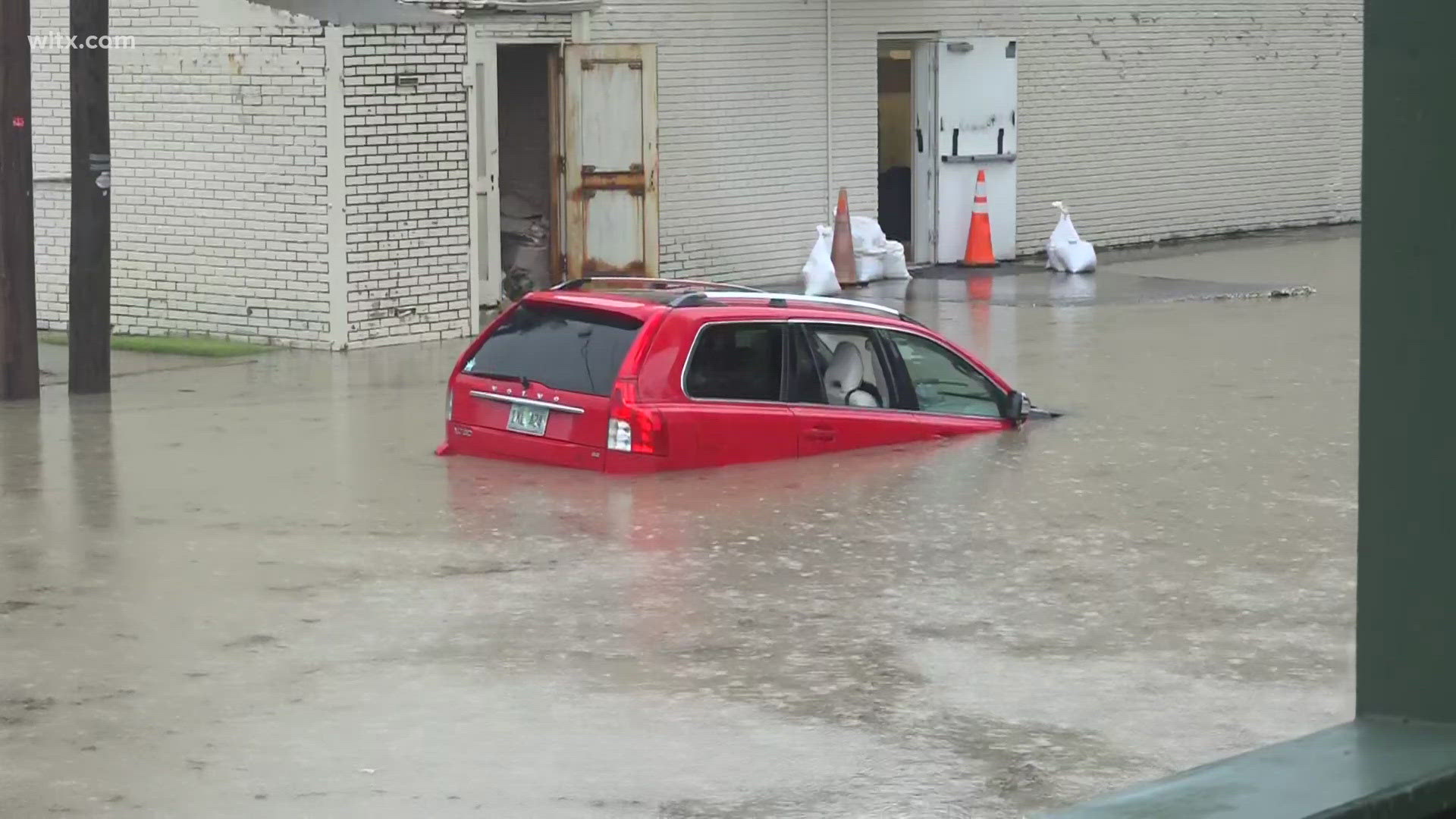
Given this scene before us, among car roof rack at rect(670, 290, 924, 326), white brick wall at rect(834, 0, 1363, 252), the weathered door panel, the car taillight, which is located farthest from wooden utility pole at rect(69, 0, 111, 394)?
white brick wall at rect(834, 0, 1363, 252)

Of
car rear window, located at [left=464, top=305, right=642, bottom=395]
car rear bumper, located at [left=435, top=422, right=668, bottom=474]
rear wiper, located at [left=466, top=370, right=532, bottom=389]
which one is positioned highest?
car rear window, located at [left=464, top=305, right=642, bottom=395]

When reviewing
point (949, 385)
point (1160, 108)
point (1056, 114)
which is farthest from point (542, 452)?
point (1160, 108)

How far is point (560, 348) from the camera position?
41.5 ft

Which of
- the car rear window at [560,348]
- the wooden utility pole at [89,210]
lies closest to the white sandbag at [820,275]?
the wooden utility pole at [89,210]

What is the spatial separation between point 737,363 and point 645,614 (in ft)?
11.6

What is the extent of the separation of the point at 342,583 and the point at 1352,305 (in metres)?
14.5

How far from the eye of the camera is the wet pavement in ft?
23.5

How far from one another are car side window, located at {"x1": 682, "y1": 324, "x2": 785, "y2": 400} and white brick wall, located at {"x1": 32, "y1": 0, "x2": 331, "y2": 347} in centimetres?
649

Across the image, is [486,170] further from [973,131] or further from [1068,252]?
[1068,252]

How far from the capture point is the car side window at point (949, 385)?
1414 cm

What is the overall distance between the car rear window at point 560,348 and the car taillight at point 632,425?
11 centimetres

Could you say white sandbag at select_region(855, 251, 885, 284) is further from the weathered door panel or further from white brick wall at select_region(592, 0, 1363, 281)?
the weathered door panel

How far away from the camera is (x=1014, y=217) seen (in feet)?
87.7

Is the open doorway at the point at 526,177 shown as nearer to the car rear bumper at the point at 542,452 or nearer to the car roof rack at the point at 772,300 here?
the car roof rack at the point at 772,300
